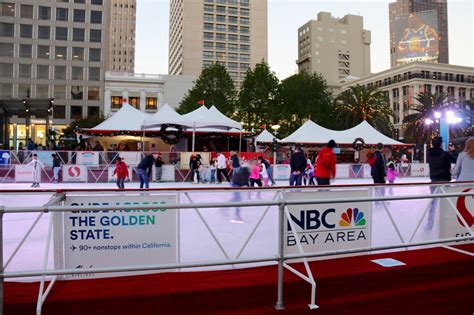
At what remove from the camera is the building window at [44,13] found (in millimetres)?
63222

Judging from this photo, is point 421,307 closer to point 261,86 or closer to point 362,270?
point 362,270

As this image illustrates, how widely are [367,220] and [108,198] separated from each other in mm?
3290

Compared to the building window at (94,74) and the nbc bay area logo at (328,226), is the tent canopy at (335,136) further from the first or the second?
the building window at (94,74)

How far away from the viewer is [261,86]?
4984 cm

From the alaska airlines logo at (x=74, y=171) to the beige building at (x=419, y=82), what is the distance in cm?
6643

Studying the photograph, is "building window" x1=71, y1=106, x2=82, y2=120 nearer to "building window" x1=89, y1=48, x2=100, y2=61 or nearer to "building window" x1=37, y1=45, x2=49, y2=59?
"building window" x1=89, y1=48, x2=100, y2=61

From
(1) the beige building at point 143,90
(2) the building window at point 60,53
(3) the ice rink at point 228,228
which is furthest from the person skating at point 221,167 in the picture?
(2) the building window at point 60,53

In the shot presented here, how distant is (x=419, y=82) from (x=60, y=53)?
2577 inches

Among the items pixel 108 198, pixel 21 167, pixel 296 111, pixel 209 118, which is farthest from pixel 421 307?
pixel 296 111

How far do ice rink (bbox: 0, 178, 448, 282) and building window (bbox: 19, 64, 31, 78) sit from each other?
66185 mm

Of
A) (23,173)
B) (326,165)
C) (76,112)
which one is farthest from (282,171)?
(76,112)

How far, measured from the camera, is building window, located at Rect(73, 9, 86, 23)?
212 feet

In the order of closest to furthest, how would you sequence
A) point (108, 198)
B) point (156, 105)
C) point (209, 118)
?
point (108, 198)
point (209, 118)
point (156, 105)

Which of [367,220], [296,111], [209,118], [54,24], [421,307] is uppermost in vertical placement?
[54,24]
